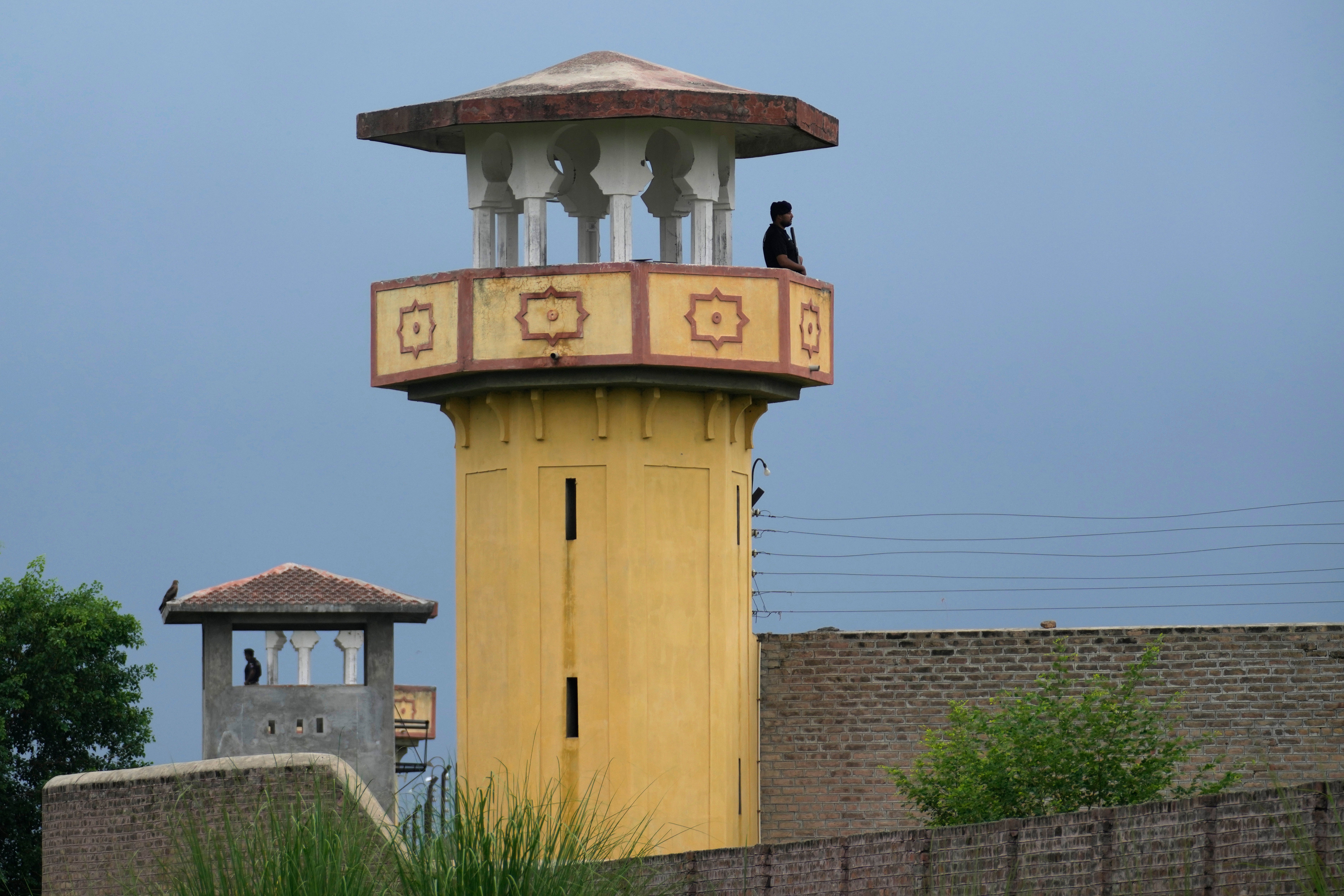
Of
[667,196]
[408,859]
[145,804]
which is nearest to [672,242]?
[667,196]

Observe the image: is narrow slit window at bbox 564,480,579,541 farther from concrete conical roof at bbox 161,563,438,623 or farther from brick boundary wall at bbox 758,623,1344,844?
concrete conical roof at bbox 161,563,438,623

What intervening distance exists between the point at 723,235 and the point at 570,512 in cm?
365

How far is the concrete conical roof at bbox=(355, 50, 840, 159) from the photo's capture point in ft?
70.5

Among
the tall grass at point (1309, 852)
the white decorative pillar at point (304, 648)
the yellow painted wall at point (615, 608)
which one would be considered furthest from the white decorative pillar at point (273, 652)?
the tall grass at point (1309, 852)

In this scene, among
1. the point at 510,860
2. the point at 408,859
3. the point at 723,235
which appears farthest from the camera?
the point at 723,235

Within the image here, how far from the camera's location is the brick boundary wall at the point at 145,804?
655 inches

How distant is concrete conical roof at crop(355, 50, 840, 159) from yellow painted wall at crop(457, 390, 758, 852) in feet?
9.25

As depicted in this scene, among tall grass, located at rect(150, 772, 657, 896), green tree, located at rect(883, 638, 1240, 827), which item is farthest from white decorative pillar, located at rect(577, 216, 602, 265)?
tall grass, located at rect(150, 772, 657, 896)

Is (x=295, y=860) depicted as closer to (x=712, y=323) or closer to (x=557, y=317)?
(x=557, y=317)

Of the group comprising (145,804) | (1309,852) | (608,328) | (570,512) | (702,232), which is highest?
(702,232)

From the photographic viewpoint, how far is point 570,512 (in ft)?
72.0

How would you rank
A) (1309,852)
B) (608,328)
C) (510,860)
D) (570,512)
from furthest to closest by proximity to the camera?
(570,512), (608,328), (510,860), (1309,852)

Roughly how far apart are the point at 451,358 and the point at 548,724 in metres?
3.83

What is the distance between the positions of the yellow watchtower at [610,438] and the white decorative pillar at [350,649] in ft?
32.6
